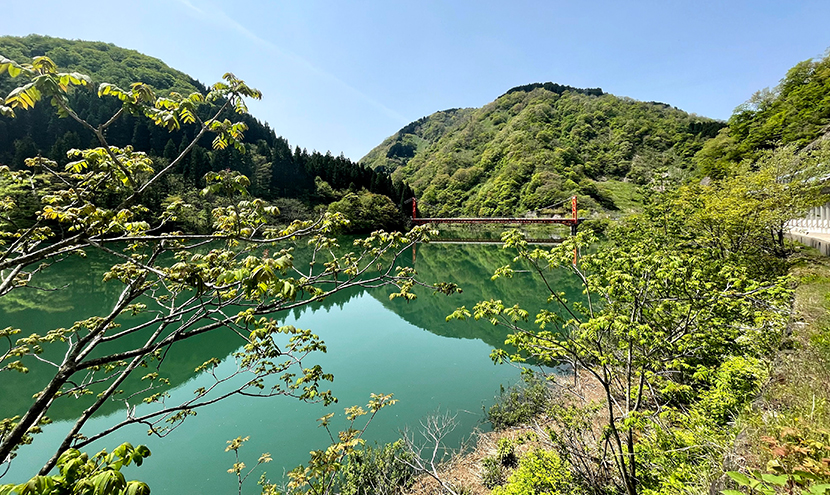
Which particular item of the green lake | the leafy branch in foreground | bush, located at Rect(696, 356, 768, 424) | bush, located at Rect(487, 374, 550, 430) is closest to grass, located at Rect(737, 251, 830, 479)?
bush, located at Rect(696, 356, 768, 424)

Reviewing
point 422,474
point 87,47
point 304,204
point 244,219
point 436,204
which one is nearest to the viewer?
point 244,219

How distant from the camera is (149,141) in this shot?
42812mm

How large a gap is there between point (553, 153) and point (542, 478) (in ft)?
215

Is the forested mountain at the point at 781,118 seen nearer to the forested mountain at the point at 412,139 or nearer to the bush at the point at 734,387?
the bush at the point at 734,387

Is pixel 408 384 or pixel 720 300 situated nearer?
pixel 720 300

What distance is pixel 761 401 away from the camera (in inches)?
112

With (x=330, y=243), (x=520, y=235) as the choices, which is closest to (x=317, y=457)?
(x=330, y=243)

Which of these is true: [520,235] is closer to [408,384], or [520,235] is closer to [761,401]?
[761,401]

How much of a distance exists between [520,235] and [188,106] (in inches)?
109

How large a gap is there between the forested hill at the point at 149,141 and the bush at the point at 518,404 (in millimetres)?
37507

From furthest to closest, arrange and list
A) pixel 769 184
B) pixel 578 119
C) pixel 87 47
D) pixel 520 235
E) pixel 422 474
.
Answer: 1. pixel 578 119
2. pixel 87 47
3. pixel 769 184
4. pixel 422 474
5. pixel 520 235

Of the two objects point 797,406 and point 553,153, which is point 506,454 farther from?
point 553,153

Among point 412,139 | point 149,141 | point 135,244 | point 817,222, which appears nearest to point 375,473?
point 135,244

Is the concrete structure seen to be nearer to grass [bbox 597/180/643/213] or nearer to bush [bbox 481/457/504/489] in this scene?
bush [bbox 481/457/504/489]
